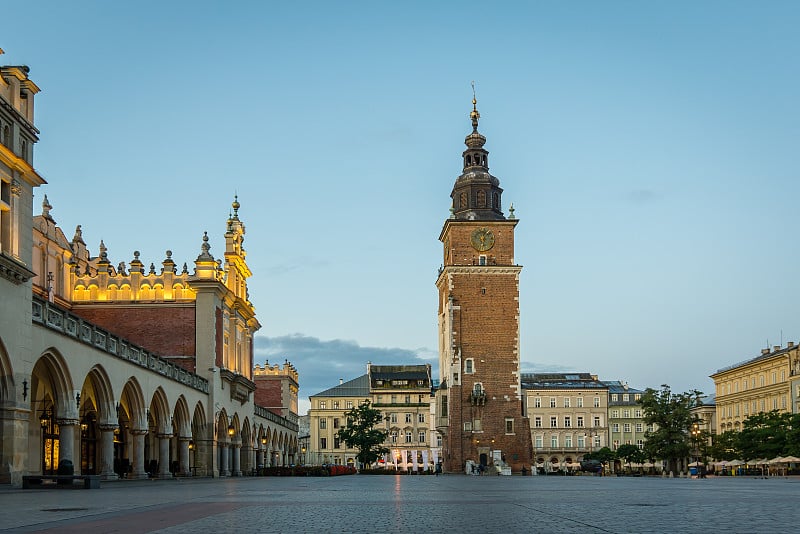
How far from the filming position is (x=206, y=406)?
56.2 metres

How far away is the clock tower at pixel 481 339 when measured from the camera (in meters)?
88.9

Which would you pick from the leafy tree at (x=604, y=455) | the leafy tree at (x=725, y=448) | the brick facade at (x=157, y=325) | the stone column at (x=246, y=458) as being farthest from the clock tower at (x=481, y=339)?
the brick facade at (x=157, y=325)

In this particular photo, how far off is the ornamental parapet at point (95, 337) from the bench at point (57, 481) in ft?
17.3

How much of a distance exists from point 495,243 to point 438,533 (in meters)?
83.4

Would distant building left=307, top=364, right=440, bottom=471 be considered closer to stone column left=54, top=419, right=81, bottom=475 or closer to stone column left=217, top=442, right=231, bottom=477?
stone column left=217, top=442, right=231, bottom=477

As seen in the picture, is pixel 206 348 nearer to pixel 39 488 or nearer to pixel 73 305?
pixel 73 305

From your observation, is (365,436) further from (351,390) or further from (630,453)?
(351,390)

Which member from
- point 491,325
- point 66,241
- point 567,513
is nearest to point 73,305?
point 66,241

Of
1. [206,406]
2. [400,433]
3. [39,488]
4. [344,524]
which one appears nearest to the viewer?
[344,524]

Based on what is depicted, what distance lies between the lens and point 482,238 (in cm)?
9419

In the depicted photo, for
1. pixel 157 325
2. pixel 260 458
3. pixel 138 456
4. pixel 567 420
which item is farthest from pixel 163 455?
pixel 567 420

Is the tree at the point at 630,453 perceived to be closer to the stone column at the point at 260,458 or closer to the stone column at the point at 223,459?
the stone column at the point at 260,458

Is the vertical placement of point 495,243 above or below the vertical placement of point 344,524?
above

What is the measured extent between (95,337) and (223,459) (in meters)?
26.2
